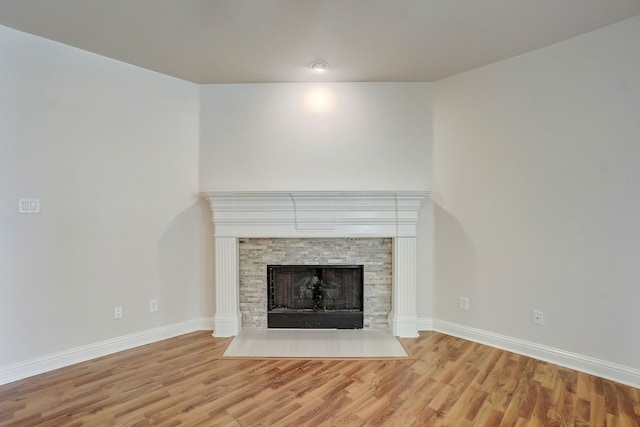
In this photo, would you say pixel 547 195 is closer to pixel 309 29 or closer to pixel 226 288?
pixel 309 29

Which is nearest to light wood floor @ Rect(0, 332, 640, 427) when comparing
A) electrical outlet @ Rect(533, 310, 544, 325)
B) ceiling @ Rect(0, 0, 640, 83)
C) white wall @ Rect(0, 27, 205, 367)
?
electrical outlet @ Rect(533, 310, 544, 325)

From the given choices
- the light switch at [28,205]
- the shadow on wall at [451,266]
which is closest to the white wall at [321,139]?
the shadow on wall at [451,266]

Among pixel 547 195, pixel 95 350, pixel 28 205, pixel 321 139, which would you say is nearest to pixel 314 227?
pixel 321 139

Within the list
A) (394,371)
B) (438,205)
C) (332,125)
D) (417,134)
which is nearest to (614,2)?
(417,134)

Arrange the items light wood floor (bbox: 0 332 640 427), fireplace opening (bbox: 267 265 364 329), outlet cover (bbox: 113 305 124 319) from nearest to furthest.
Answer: light wood floor (bbox: 0 332 640 427) → outlet cover (bbox: 113 305 124 319) → fireplace opening (bbox: 267 265 364 329)

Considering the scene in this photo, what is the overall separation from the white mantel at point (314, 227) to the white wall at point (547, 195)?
1.35 feet

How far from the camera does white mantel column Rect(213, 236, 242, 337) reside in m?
3.07

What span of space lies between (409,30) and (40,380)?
3.90 meters

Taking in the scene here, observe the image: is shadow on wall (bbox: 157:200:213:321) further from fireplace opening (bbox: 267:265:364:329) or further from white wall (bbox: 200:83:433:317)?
fireplace opening (bbox: 267:265:364:329)

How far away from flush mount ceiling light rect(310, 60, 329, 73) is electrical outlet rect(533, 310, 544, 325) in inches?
117

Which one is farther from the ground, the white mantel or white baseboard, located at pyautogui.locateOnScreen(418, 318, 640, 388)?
the white mantel

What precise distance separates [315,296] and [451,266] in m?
1.50

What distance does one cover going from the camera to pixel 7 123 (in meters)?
2.29

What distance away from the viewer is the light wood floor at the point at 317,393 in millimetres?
1854
